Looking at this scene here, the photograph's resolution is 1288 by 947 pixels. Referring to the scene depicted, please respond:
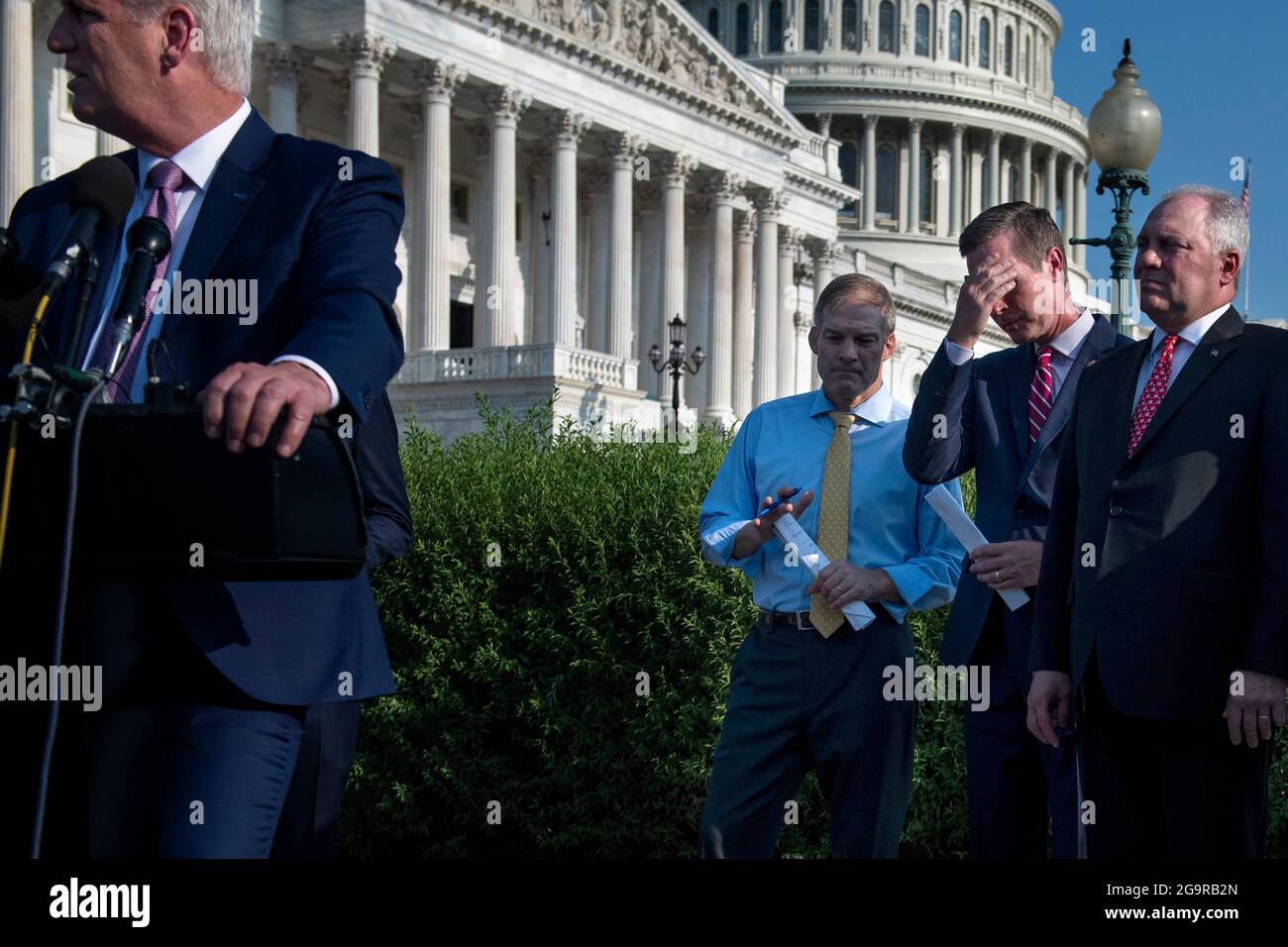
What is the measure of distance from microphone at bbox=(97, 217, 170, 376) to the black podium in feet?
0.49

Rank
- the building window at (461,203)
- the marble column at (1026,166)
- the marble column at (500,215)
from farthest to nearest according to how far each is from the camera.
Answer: the marble column at (1026,166)
the building window at (461,203)
the marble column at (500,215)

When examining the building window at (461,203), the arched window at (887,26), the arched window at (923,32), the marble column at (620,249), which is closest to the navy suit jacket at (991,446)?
the marble column at (620,249)

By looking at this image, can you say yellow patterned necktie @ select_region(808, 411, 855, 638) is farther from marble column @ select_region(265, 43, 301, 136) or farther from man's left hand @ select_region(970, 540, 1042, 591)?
marble column @ select_region(265, 43, 301, 136)

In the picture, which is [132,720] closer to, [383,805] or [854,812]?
[854,812]

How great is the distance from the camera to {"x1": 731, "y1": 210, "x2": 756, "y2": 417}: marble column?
55.0 metres

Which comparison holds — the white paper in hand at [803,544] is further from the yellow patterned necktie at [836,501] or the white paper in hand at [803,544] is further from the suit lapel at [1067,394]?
the suit lapel at [1067,394]

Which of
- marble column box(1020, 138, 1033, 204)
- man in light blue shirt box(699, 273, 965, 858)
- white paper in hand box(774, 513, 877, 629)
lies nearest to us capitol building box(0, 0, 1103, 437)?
man in light blue shirt box(699, 273, 965, 858)

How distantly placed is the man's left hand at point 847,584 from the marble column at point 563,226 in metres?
40.4

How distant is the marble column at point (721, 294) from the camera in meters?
53.0

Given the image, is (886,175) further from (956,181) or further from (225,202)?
(225,202)

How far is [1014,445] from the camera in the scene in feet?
18.3

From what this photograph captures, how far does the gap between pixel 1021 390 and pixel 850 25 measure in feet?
310

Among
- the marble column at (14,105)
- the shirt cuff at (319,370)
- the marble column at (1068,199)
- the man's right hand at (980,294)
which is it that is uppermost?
the marble column at (1068,199)

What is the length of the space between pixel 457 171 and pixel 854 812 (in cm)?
4372
